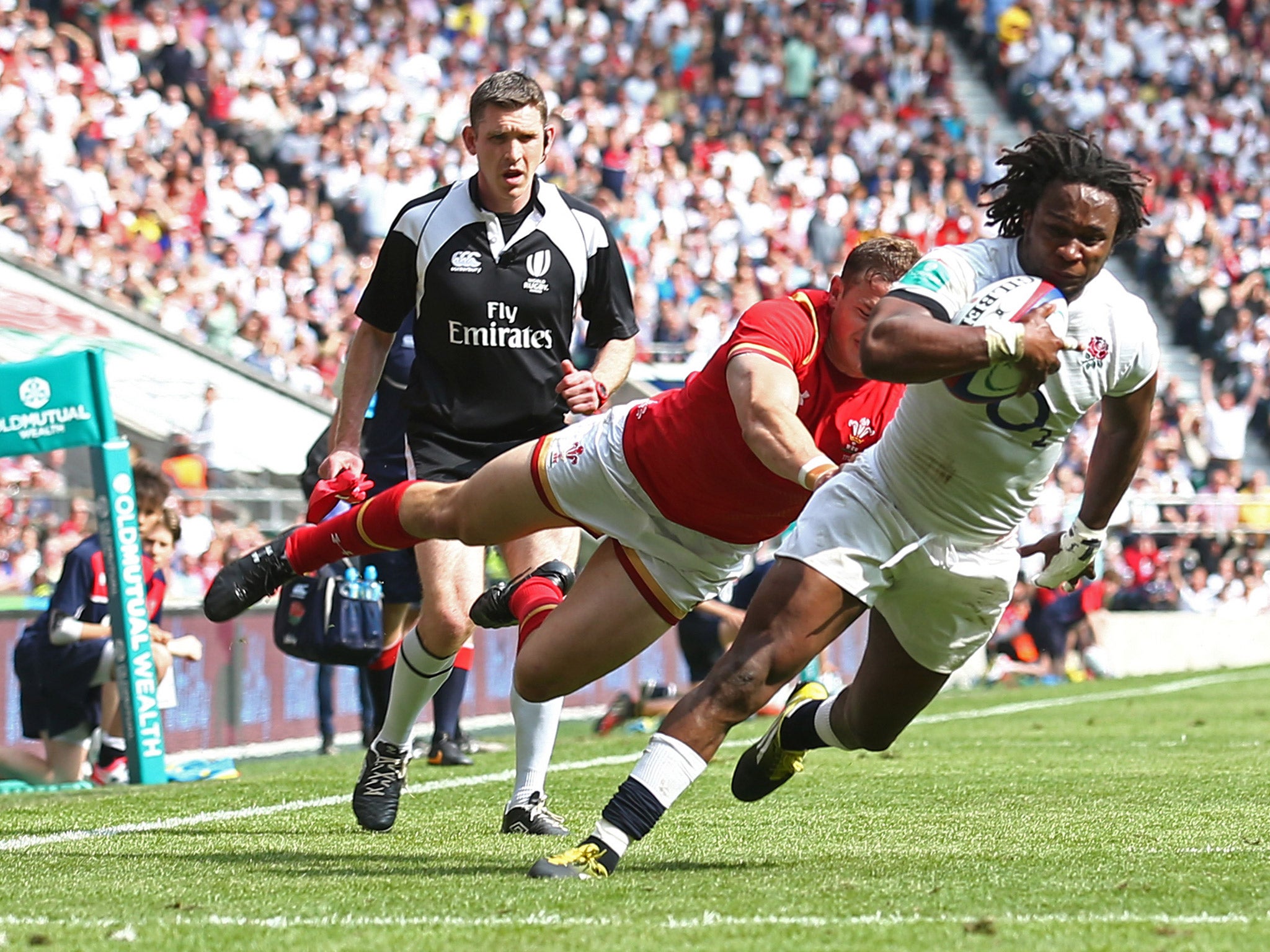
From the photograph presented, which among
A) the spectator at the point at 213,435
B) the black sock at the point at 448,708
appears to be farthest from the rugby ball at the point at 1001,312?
the spectator at the point at 213,435

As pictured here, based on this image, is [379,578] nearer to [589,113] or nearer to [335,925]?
[335,925]

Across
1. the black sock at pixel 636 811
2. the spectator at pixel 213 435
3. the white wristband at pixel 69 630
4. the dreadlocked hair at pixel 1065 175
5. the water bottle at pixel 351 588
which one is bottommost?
the spectator at pixel 213 435

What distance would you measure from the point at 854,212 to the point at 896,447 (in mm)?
21252

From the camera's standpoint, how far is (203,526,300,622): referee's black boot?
6562 millimetres

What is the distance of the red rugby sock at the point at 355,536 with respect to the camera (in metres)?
6.23

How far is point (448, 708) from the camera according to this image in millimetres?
10188

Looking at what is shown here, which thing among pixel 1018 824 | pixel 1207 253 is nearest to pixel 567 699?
pixel 1018 824

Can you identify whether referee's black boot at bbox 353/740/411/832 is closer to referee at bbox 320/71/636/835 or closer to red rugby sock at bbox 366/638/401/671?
referee at bbox 320/71/636/835

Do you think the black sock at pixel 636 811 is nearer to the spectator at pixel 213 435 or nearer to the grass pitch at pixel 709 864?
the grass pitch at pixel 709 864

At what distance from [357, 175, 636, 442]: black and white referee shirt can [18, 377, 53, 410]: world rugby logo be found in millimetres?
3426

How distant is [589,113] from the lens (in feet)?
85.1

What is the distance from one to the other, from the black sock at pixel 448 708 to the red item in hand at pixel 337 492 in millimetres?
3377

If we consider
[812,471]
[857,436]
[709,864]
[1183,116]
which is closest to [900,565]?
[812,471]

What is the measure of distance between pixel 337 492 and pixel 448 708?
12.5 ft
